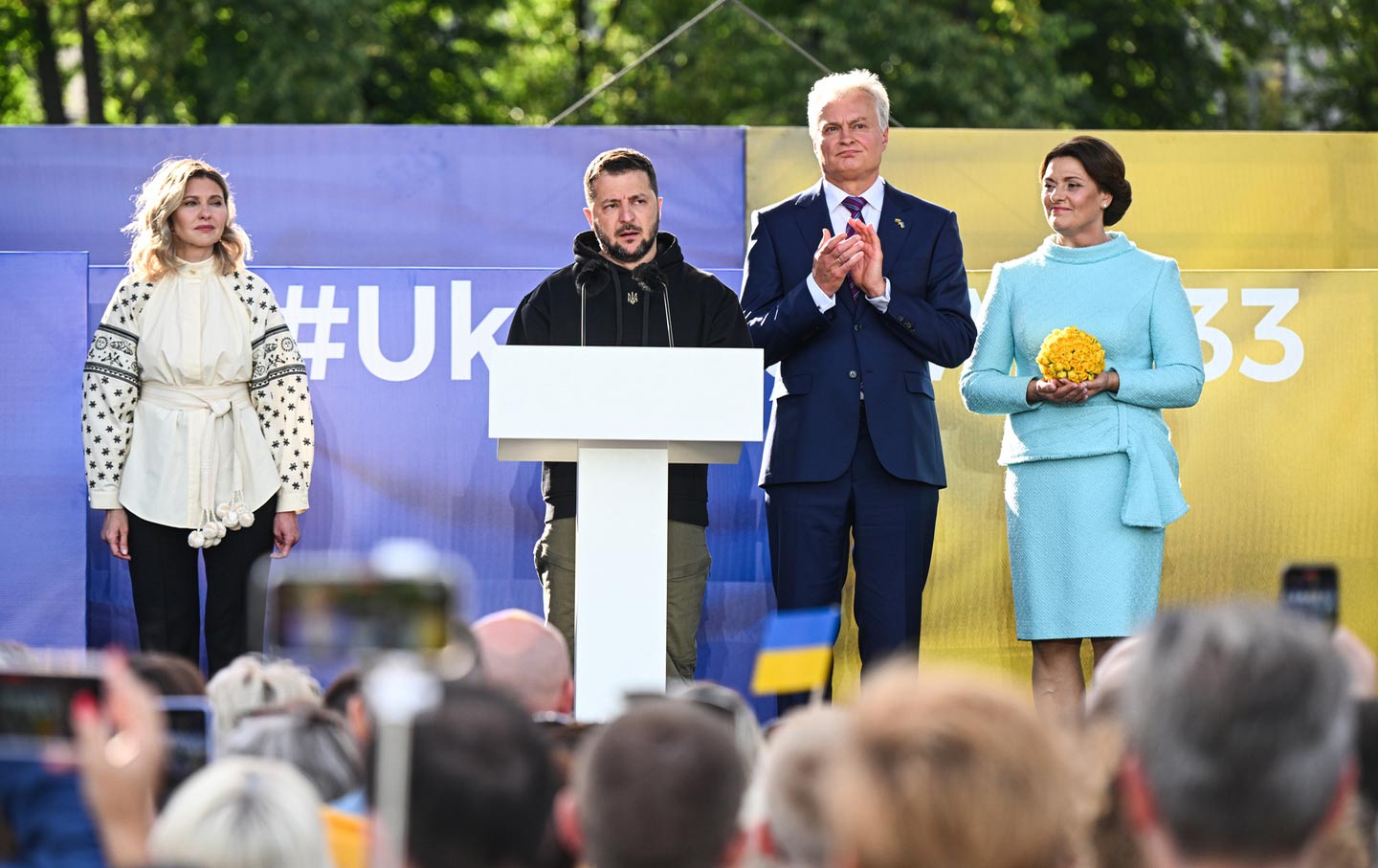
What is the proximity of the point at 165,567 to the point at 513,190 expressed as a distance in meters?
1.92

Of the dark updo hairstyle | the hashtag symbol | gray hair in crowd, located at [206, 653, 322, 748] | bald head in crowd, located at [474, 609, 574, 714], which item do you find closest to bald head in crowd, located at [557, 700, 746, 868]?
gray hair in crowd, located at [206, 653, 322, 748]

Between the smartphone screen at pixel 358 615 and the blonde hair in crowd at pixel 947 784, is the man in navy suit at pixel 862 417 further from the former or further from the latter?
the blonde hair in crowd at pixel 947 784

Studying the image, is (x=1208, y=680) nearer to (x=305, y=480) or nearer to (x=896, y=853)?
(x=896, y=853)

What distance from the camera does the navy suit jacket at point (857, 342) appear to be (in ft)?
14.9

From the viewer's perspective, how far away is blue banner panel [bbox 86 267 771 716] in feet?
19.0

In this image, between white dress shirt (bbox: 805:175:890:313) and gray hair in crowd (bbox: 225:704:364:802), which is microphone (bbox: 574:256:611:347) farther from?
gray hair in crowd (bbox: 225:704:364:802)

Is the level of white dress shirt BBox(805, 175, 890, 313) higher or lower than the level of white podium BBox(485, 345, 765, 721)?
higher

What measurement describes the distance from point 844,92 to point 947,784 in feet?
10.9

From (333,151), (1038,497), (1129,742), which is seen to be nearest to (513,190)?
(333,151)

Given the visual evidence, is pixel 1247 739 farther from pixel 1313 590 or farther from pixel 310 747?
pixel 310 747

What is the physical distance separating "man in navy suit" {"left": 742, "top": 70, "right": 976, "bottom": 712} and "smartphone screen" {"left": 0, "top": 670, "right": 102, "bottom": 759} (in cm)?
257

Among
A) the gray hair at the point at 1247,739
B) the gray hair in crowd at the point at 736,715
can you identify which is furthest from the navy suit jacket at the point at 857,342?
the gray hair at the point at 1247,739

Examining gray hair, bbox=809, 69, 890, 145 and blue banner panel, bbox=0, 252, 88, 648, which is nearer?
gray hair, bbox=809, 69, 890, 145

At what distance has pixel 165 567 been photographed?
4.84 m
